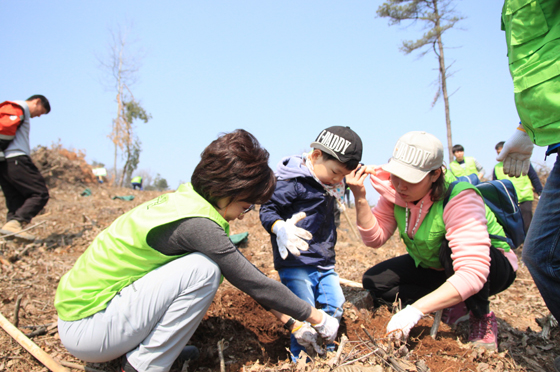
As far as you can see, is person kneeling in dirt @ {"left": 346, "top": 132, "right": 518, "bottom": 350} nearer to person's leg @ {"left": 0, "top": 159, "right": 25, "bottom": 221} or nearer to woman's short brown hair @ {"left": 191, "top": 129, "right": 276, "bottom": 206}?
woman's short brown hair @ {"left": 191, "top": 129, "right": 276, "bottom": 206}

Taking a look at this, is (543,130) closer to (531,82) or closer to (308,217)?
(531,82)

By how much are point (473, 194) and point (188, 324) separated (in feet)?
5.85

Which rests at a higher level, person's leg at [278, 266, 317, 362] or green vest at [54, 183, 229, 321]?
green vest at [54, 183, 229, 321]

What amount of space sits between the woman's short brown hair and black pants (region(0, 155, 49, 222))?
11.7ft

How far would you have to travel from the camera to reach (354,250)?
5.09m

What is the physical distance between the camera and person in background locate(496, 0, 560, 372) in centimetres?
148

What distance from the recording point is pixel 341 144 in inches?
92.4

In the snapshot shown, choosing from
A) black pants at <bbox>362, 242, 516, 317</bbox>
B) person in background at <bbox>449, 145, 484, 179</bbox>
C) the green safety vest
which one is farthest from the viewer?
person in background at <bbox>449, 145, 484, 179</bbox>

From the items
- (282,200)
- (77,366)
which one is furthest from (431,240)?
(77,366)

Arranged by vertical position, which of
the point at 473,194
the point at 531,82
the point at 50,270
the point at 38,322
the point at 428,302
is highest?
the point at 531,82

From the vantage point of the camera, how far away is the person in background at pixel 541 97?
1.48 m

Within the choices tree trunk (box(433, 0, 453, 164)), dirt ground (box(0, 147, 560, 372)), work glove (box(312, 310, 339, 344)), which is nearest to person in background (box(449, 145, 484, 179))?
tree trunk (box(433, 0, 453, 164))

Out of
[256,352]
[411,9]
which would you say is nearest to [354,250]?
[256,352]

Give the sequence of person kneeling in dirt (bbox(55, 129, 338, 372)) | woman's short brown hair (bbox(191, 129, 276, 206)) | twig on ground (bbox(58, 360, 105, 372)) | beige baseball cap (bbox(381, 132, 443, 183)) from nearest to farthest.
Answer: person kneeling in dirt (bbox(55, 129, 338, 372)) → woman's short brown hair (bbox(191, 129, 276, 206)) → twig on ground (bbox(58, 360, 105, 372)) → beige baseball cap (bbox(381, 132, 443, 183))
